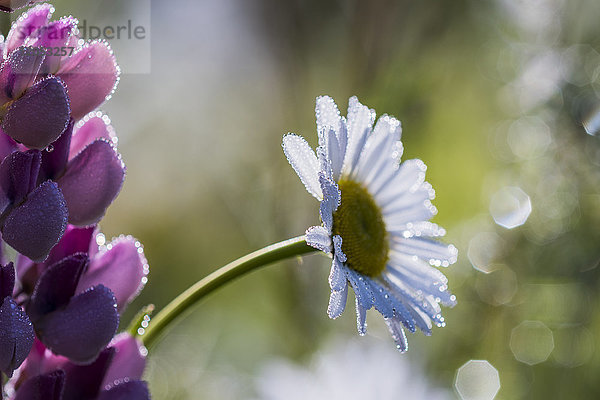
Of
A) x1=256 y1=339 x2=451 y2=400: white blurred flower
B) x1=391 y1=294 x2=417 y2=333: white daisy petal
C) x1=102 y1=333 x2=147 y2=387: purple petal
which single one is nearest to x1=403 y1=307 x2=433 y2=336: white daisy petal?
x1=391 y1=294 x2=417 y2=333: white daisy petal

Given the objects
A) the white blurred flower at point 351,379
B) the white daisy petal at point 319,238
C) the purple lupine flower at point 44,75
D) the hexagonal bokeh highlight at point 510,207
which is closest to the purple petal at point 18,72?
the purple lupine flower at point 44,75

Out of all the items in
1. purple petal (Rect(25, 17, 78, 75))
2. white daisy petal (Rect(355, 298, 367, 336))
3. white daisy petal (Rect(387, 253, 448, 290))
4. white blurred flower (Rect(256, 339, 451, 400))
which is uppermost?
purple petal (Rect(25, 17, 78, 75))

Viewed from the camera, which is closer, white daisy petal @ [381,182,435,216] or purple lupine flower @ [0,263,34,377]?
purple lupine flower @ [0,263,34,377]

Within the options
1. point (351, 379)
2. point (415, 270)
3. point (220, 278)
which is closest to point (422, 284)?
point (415, 270)

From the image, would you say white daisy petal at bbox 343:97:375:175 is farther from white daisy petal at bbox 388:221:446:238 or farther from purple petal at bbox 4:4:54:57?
purple petal at bbox 4:4:54:57

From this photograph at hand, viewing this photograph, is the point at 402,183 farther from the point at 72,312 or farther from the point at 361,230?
the point at 72,312

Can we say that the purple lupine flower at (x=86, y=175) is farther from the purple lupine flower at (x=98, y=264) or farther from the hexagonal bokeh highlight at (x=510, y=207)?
the hexagonal bokeh highlight at (x=510, y=207)

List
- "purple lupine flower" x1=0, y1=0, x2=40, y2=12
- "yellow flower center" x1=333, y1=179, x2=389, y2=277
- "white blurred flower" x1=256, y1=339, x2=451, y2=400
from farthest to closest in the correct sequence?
"white blurred flower" x1=256, y1=339, x2=451, y2=400
"yellow flower center" x1=333, y1=179, x2=389, y2=277
"purple lupine flower" x1=0, y1=0, x2=40, y2=12
